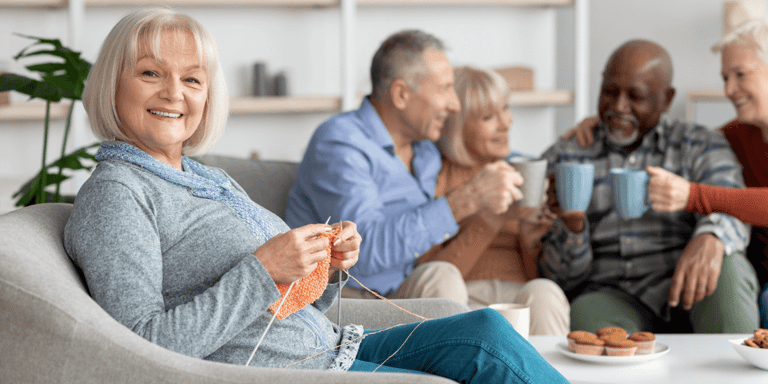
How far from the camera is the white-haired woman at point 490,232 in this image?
1.91m

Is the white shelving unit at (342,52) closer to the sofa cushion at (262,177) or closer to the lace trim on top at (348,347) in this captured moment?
the sofa cushion at (262,177)

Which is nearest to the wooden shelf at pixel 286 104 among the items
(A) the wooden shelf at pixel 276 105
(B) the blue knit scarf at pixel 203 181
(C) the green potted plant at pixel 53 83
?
(A) the wooden shelf at pixel 276 105

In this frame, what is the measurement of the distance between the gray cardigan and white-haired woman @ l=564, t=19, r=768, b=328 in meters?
1.23

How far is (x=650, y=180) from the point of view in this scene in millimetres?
1881

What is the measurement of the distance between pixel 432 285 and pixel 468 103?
0.69 m

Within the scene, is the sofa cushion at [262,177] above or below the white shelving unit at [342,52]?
below

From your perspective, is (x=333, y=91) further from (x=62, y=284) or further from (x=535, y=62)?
(x=62, y=284)

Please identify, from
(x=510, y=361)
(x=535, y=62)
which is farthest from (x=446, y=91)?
(x=535, y=62)

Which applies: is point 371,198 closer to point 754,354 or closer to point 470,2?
point 754,354

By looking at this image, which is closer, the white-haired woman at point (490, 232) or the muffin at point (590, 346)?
the muffin at point (590, 346)

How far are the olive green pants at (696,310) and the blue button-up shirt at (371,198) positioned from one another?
0.50m

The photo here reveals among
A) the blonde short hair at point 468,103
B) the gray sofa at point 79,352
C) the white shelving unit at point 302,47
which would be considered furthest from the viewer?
the white shelving unit at point 302,47

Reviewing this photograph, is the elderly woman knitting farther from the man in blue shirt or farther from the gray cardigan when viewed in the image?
the man in blue shirt

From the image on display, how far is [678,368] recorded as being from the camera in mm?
1332
